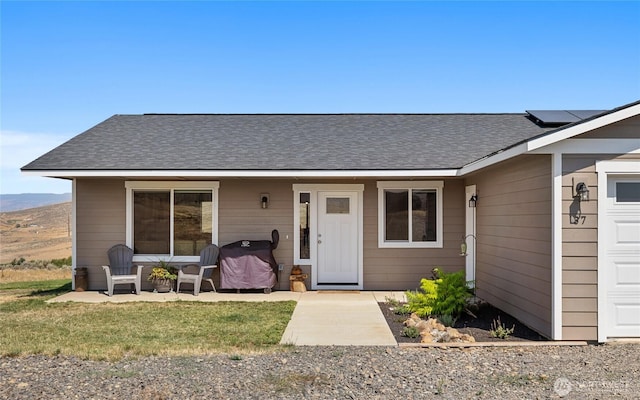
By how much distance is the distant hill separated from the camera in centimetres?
8412

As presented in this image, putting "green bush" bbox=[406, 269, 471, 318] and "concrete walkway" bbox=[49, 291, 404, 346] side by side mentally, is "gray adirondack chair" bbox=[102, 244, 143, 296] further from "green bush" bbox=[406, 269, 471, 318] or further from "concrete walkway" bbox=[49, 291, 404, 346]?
"green bush" bbox=[406, 269, 471, 318]

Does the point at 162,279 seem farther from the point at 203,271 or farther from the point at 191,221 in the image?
the point at 191,221

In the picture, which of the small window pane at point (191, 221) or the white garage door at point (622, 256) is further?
→ the small window pane at point (191, 221)

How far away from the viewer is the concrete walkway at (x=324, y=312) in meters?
6.39

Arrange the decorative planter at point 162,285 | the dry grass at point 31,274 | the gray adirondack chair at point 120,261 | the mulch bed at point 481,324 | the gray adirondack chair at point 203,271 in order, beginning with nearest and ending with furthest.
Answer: the mulch bed at point 481,324
the gray adirondack chair at point 203,271
the decorative planter at point 162,285
the gray adirondack chair at point 120,261
the dry grass at point 31,274

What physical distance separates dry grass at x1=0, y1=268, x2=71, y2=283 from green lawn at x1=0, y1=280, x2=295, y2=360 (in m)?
5.77

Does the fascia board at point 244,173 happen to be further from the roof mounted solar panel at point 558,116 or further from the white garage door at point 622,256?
the roof mounted solar panel at point 558,116

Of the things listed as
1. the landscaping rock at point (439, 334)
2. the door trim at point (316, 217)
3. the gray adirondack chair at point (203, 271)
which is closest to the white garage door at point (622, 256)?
the landscaping rock at point (439, 334)

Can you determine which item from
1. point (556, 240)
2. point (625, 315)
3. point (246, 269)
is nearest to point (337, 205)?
point (246, 269)

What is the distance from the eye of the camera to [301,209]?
1061cm

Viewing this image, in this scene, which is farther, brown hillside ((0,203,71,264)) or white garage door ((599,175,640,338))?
brown hillside ((0,203,71,264))

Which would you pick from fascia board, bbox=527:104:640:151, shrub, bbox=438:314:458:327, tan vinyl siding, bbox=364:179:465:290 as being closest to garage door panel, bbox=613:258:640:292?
fascia board, bbox=527:104:640:151

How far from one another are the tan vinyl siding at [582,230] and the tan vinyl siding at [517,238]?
20cm

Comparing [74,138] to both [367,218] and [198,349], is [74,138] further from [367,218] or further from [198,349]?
[198,349]
